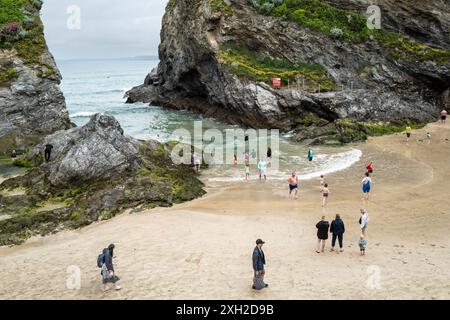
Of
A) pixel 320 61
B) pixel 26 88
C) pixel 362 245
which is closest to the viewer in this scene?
pixel 362 245

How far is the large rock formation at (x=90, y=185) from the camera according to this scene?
20.0m

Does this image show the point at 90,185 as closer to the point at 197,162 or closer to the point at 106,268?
the point at 197,162

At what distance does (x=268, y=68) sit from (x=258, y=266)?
36846mm

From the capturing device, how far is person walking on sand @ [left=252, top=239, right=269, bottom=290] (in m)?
12.8

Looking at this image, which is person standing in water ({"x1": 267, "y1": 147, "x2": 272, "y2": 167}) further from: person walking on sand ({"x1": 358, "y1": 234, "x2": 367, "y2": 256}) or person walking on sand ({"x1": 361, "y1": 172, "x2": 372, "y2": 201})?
person walking on sand ({"x1": 358, "y1": 234, "x2": 367, "y2": 256})

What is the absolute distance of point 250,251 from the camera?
1625 centimetres

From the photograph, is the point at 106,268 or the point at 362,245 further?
the point at 362,245

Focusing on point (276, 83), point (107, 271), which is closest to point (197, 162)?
point (107, 271)

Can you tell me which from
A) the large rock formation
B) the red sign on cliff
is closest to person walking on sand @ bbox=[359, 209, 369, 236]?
the large rock formation

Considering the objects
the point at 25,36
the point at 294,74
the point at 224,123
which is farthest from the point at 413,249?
the point at 25,36

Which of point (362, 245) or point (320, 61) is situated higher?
point (320, 61)

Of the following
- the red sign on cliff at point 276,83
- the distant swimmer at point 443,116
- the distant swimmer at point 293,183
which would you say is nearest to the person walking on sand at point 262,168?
the distant swimmer at point 293,183

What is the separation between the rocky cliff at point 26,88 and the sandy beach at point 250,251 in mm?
19753
